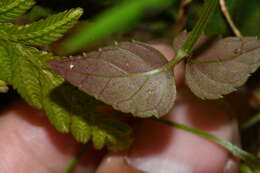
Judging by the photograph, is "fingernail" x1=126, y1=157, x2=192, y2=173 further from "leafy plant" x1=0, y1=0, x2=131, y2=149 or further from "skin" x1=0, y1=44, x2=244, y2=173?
"leafy plant" x1=0, y1=0, x2=131, y2=149

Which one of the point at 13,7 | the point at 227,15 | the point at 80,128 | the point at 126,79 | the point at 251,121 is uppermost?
the point at 13,7

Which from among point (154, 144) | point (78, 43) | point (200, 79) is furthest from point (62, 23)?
point (154, 144)

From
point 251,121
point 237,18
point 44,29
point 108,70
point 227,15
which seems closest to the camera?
point 108,70

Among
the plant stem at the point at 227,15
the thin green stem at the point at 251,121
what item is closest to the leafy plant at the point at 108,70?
the plant stem at the point at 227,15

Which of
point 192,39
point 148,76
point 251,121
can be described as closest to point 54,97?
A: point 148,76

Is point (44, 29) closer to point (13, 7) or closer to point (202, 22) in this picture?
point (13, 7)

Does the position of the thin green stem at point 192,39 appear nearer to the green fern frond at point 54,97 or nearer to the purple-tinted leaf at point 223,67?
the purple-tinted leaf at point 223,67
